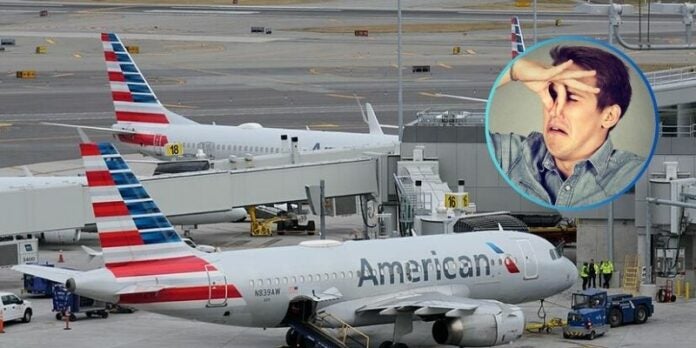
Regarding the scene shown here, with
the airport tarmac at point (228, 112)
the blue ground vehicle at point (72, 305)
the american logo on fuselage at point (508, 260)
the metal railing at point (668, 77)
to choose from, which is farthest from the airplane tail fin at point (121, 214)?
the metal railing at point (668, 77)

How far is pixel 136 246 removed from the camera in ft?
191

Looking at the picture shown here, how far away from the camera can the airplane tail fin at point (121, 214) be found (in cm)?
5766

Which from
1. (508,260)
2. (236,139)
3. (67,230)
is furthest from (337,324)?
(236,139)

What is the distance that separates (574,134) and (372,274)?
19175 mm

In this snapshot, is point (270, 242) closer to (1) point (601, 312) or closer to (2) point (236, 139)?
(2) point (236, 139)

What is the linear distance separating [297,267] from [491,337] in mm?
7563

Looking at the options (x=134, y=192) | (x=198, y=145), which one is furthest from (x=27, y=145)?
(x=134, y=192)

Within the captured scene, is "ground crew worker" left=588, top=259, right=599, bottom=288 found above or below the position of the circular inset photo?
below

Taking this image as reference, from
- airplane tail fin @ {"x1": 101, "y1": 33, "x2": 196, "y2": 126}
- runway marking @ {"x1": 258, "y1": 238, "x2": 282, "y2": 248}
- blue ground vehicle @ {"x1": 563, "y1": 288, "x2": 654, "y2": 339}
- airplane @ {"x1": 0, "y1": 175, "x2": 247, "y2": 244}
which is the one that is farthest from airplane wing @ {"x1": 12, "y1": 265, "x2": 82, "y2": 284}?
airplane tail fin @ {"x1": 101, "y1": 33, "x2": 196, "y2": 126}

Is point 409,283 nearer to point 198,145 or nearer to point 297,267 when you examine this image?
point 297,267

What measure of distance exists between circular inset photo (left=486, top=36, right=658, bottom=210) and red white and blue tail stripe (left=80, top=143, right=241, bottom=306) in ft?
81.6

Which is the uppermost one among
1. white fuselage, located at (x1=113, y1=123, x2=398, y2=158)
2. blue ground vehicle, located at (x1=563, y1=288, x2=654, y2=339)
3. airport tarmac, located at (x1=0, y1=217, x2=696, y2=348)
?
white fuselage, located at (x1=113, y1=123, x2=398, y2=158)

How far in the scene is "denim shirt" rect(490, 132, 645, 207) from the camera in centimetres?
7731

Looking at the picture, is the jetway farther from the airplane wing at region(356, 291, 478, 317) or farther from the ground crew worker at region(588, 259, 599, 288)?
the airplane wing at region(356, 291, 478, 317)
